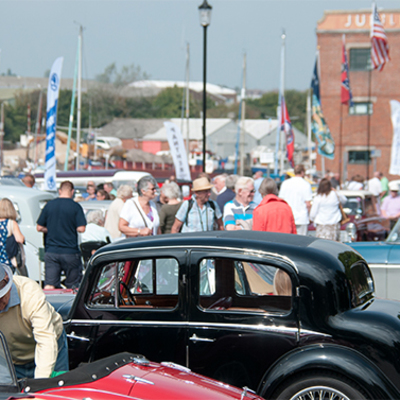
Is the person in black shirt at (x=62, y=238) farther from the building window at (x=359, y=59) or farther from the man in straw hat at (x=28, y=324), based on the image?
the building window at (x=359, y=59)

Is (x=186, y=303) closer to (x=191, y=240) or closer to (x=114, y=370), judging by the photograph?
(x=191, y=240)

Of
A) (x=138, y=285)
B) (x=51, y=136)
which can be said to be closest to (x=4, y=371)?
(x=138, y=285)

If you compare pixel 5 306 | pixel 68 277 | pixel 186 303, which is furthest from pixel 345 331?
pixel 68 277

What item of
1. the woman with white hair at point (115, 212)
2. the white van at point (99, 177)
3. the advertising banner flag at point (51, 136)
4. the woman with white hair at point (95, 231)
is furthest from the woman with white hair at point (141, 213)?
the white van at point (99, 177)

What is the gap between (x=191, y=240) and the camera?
4.83 meters

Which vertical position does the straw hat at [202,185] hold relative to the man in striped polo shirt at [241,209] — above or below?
above

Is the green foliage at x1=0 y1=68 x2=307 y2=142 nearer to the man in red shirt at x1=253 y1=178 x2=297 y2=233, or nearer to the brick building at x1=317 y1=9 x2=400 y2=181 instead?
the brick building at x1=317 y1=9 x2=400 y2=181

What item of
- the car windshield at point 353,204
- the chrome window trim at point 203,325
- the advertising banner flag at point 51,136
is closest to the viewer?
the chrome window trim at point 203,325

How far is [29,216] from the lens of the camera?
11055 millimetres

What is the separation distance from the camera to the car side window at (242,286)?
4.64 meters

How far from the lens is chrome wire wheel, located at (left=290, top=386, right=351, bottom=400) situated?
13.9 ft

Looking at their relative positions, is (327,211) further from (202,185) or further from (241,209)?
(202,185)

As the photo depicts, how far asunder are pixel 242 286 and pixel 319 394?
109 centimetres

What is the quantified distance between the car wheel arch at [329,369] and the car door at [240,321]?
88mm
